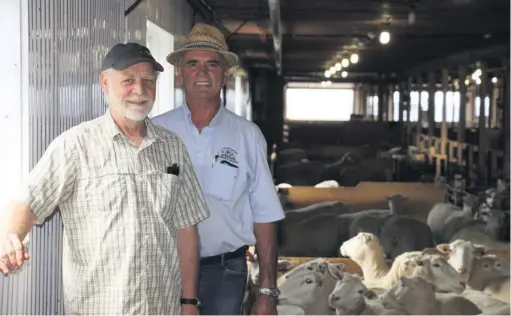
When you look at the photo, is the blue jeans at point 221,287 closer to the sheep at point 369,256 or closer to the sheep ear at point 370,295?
the sheep ear at point 370,295

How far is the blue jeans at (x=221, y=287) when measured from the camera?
11.2 feet

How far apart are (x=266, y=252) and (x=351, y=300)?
234 cm

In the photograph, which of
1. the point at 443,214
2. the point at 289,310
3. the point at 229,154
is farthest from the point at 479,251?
the point at 229,154

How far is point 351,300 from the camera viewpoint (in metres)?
5.63

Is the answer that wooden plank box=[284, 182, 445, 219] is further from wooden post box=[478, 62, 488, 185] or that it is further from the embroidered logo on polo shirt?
the embroidered logo on polo shirt

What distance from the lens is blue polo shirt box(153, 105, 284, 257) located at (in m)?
3.33

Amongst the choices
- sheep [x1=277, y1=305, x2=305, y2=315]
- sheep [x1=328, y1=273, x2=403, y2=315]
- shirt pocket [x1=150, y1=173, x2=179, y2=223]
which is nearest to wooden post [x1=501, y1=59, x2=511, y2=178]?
sheep [x1=328, y1=273, x2=403, y2=315]

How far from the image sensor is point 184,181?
2.79m

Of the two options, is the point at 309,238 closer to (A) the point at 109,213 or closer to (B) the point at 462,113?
(A) the point at 109,213

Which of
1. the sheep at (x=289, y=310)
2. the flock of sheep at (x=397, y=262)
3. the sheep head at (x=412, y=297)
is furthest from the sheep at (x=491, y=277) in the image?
the sheep at (x=289, y=310)

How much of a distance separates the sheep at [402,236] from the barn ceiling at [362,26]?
7.81ft

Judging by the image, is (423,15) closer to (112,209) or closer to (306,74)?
(112,209)

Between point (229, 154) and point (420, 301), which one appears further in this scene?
point (420, 301)

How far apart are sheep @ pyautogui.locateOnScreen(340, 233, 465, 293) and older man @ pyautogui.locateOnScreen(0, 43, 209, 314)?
13.4 feet
